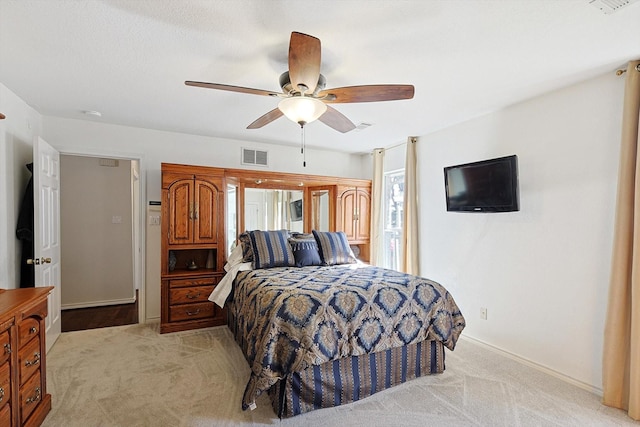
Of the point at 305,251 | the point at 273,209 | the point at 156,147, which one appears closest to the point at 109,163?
the point at 156,147

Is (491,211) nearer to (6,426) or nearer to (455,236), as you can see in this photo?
(455,236)

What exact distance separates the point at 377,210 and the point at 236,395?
3.25 meters

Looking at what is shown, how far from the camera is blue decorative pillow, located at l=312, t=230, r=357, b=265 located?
3873 mm

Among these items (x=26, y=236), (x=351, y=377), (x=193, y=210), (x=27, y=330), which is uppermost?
(x=193, y=210)

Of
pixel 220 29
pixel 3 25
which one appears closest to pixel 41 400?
pixel 3 25

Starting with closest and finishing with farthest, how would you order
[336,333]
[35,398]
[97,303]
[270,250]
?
[35,398], [336,333], [270,250], [97,303]

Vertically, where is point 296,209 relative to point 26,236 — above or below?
above

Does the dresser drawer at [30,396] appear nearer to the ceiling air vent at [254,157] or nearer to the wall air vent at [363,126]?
the ceiling air vent at [254,157]

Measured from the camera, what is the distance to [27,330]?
1.92m

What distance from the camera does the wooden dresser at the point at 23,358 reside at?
5.44 feet

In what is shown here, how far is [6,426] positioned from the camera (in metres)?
1.65

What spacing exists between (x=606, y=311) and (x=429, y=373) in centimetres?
143

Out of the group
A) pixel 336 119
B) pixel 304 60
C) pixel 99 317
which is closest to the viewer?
pixel 304 60

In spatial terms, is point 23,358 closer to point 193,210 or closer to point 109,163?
point 193,210
